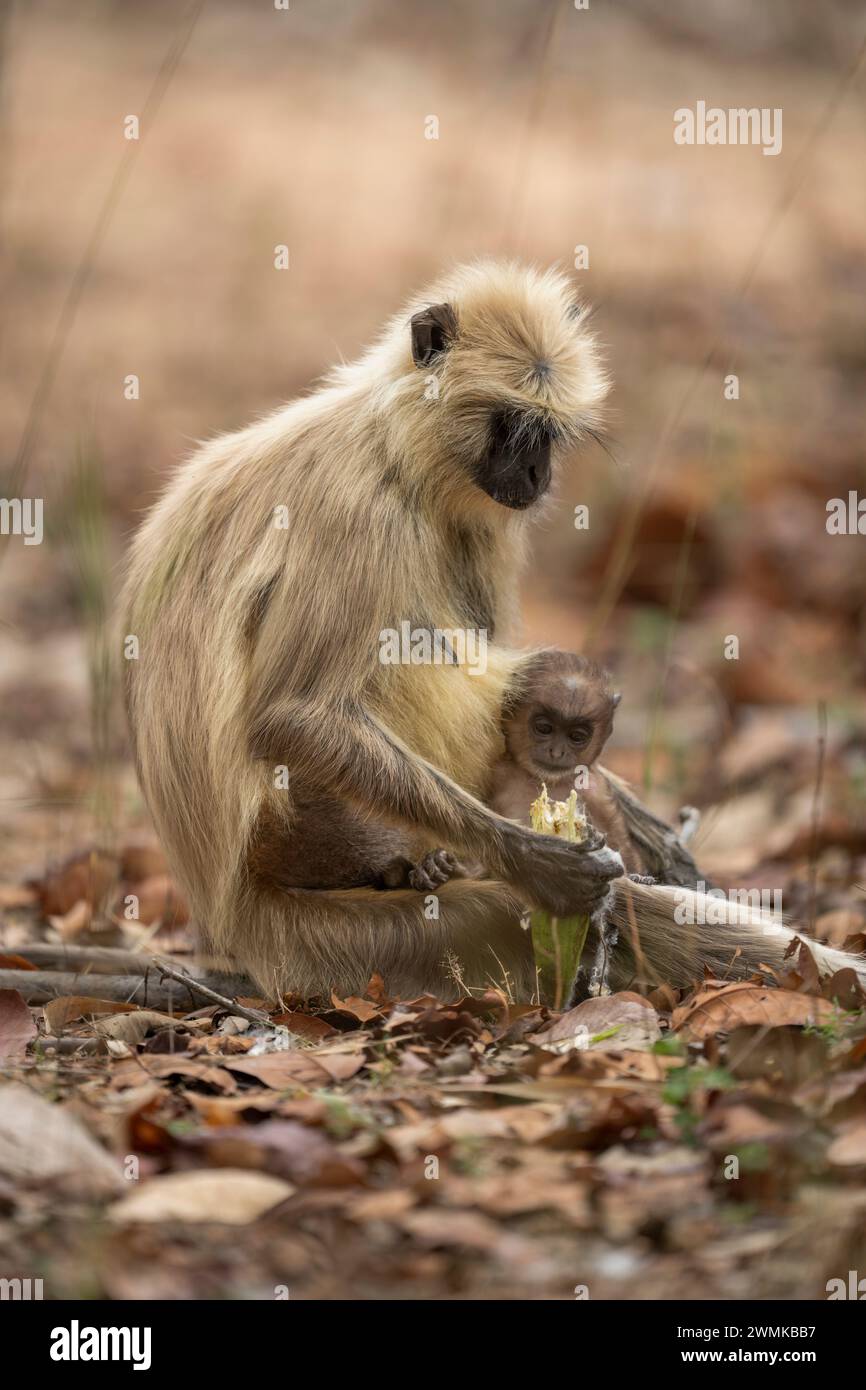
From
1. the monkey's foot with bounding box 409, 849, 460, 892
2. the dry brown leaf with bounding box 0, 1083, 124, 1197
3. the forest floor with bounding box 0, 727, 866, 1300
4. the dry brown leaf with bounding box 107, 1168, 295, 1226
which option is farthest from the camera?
the monkey's foot with bounding box 409, 849, 460, 892

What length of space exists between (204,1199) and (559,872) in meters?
1.86

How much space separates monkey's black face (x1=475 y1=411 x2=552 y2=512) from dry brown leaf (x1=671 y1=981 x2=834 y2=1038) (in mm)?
1767

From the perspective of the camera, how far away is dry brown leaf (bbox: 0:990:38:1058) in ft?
16.0

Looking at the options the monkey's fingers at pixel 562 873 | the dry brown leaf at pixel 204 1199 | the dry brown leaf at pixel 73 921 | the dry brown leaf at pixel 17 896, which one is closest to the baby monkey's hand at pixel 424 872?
the monkey's fingers at pixel 562 873

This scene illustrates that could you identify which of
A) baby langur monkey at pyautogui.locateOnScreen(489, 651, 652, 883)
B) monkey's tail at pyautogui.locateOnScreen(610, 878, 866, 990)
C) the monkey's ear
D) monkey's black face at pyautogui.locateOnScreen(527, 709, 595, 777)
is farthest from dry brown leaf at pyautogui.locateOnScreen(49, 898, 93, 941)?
the monkey's ear

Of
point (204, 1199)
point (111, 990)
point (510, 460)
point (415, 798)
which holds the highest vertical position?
point (510, 460)

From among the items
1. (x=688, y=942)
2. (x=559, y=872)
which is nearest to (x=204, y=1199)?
(x=559, y=872)

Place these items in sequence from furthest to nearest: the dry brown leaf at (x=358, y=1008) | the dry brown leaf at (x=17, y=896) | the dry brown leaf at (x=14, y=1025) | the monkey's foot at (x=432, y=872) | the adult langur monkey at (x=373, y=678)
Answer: the dry brown leaf at (x=17, y=896), the monkey's foot at (x=432, y=872), the adult langur monkey at (x=373, y=678), the dry brown leaf at (x=358, y=1008), the dry brown leaf at (x=14, y=1025)

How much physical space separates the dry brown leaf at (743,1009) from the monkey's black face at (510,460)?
5.80ft

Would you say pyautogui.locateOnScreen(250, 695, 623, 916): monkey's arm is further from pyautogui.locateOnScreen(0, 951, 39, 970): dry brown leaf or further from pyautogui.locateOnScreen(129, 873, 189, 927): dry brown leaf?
pyautogui.locateOnScreen(129, 873, 189, 927): dry brown leaf

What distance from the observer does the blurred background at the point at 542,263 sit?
9125 mm

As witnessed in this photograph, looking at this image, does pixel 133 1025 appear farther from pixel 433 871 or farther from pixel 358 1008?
pixel 433 871

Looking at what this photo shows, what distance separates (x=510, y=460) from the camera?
5387 millimetres

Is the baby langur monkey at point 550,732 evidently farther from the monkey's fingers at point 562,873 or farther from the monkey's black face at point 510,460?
the monkey's black face at point 510,460
